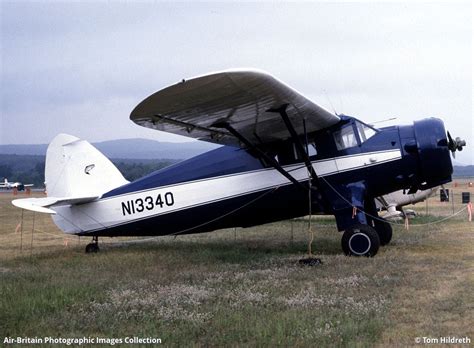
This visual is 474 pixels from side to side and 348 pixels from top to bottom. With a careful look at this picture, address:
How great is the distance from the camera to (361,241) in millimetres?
9641

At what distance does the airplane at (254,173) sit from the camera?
30.8ft

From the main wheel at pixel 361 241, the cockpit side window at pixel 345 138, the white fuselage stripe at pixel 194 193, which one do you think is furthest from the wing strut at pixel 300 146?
the main wheel at pixel 361 241

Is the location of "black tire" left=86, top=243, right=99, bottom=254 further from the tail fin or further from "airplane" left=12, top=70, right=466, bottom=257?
the tail fin

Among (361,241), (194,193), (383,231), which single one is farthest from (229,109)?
(383,231)

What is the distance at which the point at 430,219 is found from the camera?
19766mm

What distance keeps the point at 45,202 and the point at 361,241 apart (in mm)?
6111

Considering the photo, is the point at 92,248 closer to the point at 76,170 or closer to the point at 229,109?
the point at 76,170

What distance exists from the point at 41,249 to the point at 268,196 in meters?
5.85

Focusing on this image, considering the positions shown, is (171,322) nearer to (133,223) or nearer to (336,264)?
(336,264)

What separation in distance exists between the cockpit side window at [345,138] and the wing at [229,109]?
0.35 m

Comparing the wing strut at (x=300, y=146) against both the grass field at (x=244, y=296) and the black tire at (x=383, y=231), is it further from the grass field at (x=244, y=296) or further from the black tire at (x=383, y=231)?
the black tire at (x=383, y=231)

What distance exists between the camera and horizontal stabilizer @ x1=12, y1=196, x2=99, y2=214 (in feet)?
34.3

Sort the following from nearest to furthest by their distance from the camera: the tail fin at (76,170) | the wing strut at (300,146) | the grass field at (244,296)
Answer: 1. the grass field at (244,296)
2. the wing strut at (300,146)
3. the tail fin at (76,170)

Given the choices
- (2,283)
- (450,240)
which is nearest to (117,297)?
(2,283)
